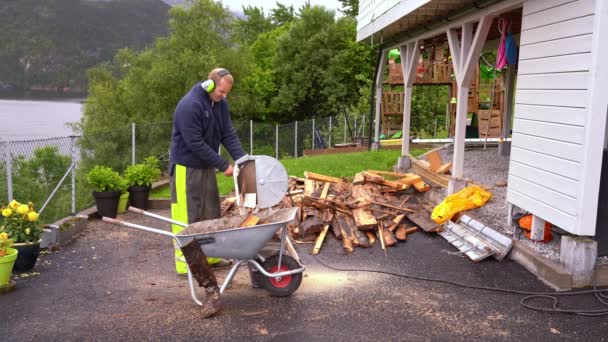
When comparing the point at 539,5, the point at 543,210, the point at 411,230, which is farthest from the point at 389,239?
the point at 539,5

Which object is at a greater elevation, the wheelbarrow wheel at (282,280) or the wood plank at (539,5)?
the wood plank at (539,5)

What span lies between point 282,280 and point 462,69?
178 inches

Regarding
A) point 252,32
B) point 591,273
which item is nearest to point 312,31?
point 252,32

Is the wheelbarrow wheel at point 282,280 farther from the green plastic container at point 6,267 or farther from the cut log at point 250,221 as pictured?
the green plastic container at point 6,267

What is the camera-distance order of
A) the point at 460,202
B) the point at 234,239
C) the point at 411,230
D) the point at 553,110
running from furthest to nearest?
the point at 460,202
the point at 411,230
the point at 553,110
the point at 234,239

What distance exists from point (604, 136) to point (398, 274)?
230cm

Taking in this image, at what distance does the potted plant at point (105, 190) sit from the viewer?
842cm

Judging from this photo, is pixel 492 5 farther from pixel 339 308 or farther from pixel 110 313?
pixel 110 313

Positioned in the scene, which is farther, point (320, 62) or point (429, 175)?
point (320, 62)

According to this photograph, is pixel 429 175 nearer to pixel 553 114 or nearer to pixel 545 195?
pixel 545 195

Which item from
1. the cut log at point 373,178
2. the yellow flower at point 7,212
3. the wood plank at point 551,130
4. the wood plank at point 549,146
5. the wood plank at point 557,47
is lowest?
the cut log at point 373,178

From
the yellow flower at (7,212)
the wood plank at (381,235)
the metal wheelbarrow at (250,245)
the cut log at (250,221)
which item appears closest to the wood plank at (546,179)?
the wood plank at (381,235)

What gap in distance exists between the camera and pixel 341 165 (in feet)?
44.4

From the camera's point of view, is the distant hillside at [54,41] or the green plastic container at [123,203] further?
the distant hillside at [54,41]
